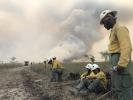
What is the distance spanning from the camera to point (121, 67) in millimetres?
7195

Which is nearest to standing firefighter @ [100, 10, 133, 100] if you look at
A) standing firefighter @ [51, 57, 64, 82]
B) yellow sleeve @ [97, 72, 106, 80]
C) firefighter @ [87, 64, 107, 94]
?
firefighter @ [87, 64, 107, 94]

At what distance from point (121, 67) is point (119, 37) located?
21.3 inches

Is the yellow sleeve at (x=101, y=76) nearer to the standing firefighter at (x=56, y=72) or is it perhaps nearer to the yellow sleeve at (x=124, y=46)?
the standing firefighter at (x=56, y=72)

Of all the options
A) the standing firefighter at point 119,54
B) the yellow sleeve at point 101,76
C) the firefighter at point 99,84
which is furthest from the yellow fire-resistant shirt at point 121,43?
the yellow sleeve at point 101,76

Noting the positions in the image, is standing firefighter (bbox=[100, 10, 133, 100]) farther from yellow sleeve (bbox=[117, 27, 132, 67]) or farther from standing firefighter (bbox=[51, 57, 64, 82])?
standing firefighter (bbox=[51, 57, 64, 82])

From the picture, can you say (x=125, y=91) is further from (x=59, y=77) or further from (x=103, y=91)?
(x=59, y=77)

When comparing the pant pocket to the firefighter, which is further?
the firefighter

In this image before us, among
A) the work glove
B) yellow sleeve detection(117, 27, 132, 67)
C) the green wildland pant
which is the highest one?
yellow sleeve detection(117, 27, 132, 67)

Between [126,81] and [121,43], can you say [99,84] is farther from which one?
[121,43]

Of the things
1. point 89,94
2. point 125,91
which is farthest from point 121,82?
point 89,94

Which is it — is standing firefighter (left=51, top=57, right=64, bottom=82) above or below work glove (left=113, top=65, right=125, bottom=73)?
above

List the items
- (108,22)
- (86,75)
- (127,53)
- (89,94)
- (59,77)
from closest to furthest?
(127,53) < (108,22) < (89,94) < (86,75) < (59,77)

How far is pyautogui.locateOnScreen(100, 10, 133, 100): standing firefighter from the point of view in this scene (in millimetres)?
7199

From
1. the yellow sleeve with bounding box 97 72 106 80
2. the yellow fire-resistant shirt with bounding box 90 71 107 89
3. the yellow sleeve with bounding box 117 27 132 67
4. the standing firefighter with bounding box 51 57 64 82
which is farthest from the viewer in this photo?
the standing firefighter with bounding box 51 57 64 82
